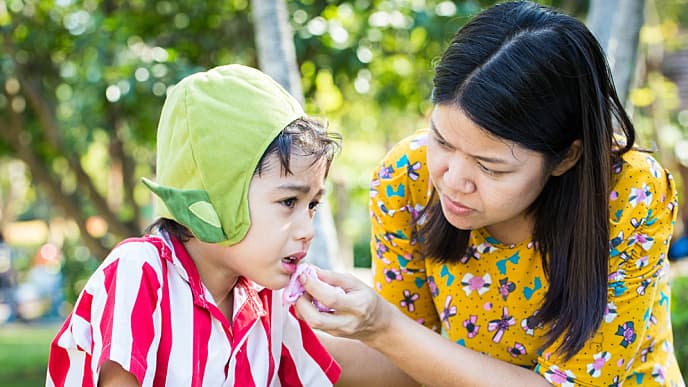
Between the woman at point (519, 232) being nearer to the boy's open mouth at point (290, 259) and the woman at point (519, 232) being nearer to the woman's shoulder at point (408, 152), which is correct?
the woman's shoulder at point (408, 152)

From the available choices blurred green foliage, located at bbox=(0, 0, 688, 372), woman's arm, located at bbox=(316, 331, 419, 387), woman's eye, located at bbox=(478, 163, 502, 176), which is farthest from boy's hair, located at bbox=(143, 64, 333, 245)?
blurred green foliage, located at bbox=(0, 0, 688, 372)

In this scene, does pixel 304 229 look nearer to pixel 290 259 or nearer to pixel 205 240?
pixel 290 259

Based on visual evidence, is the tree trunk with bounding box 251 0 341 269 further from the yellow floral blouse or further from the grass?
the grass

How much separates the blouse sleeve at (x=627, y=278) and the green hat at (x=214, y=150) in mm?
919

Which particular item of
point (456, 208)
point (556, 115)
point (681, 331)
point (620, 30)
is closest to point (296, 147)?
point (456, 208)

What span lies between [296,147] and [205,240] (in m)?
0.31

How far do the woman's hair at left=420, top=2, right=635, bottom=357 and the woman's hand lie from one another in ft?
1.63

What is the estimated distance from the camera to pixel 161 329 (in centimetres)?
198

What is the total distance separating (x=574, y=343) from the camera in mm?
2221

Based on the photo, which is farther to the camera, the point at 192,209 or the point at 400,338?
the point at 400,338

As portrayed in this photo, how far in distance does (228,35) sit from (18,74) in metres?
1.55

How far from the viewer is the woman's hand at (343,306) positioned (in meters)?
2.01

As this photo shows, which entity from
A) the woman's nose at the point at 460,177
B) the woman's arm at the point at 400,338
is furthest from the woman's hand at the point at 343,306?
the woman's nose at the point at 460,177

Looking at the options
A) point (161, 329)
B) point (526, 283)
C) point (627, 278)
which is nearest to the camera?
point (161, 329)
